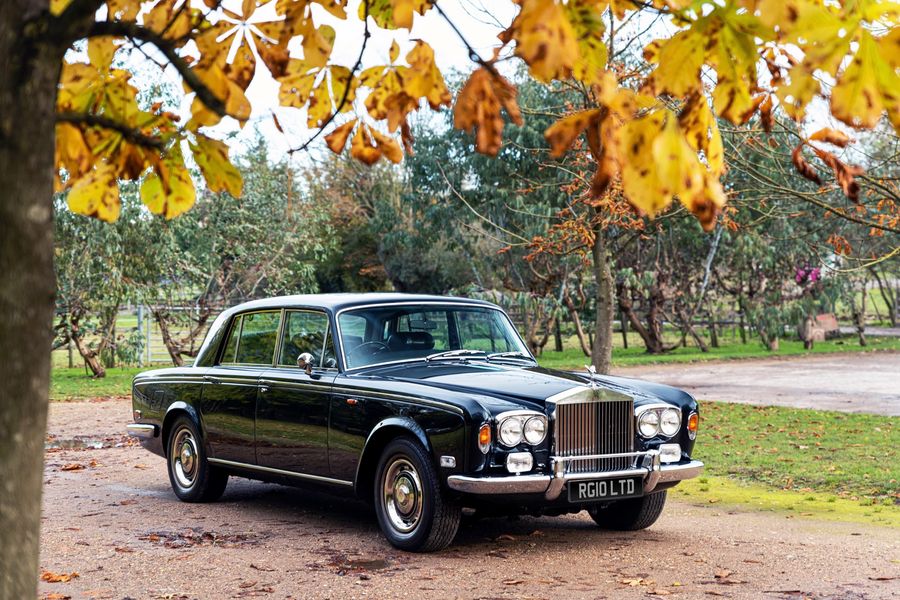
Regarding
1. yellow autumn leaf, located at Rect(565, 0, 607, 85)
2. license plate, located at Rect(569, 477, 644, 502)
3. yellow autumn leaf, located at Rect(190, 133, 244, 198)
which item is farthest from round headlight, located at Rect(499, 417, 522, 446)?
yellow autumn leaf, located at Rect(565, 0, 607, 85)

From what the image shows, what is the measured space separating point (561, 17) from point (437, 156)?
3274 cm

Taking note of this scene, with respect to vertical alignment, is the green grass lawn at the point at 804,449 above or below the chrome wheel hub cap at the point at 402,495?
below

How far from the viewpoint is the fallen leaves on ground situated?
738cm

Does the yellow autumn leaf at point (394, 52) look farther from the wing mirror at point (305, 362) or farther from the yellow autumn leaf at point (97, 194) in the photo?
the wing mirror at point (305, 362)

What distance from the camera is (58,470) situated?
1308cm

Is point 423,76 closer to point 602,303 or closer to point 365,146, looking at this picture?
point 365,146

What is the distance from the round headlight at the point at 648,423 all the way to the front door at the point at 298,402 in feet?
7.73

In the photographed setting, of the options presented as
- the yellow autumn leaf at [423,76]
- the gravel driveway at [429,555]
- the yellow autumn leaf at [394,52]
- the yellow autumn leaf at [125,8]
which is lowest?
the gravel driveway at [429,555]

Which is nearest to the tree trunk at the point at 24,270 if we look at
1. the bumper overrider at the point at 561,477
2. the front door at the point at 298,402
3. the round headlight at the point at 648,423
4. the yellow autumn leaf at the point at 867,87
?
the yellow autumn leaf at the point at 867,87

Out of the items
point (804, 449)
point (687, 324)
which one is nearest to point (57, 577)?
point (804, 449)

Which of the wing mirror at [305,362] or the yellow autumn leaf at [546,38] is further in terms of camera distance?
the wing mirror at [305,362]

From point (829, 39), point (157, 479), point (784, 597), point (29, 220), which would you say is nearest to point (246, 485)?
point (157, 479)

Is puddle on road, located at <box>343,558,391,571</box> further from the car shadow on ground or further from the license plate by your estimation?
the license plate

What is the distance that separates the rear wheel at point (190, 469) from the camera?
10.5 metres
